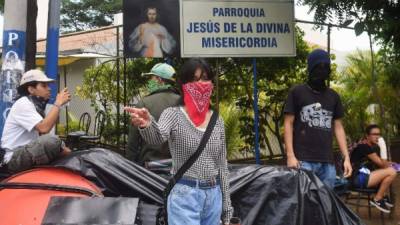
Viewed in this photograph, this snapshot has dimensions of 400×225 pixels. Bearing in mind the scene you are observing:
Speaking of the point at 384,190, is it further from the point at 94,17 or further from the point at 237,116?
the point at 94,17

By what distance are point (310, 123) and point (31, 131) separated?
2.17m

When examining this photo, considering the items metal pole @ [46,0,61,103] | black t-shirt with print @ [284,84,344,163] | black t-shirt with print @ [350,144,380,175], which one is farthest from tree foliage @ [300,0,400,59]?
metal pole @ [46,0,61,103]

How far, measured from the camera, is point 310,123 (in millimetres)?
4801

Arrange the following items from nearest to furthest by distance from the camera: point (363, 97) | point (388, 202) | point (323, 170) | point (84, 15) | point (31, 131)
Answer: point (31, 131) → point (323, 170) → point (388, 202) → point (363, 97) → point (84, 15)

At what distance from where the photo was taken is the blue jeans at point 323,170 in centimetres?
485

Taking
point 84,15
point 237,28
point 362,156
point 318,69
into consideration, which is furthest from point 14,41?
point 84,15

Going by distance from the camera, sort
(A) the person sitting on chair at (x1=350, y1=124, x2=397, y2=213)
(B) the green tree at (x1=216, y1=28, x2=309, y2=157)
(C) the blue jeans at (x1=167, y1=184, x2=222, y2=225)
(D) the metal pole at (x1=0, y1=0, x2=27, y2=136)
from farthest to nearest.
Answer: (B) the green tree at (x1=216, y1=28, x2=309, y2=157)
(A) the person sitting on chair at (x1=350, y1=124, x2=397, y2=213)
(D) the metal pole at (x1=0, y1=0, x2=27, y2=136)
(C) the blue jeans at (x1=167, y1=184, x2=222, y2=225)

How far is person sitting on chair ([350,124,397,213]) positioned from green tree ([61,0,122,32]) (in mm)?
27402

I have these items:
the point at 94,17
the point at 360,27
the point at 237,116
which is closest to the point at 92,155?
the point at 360,27

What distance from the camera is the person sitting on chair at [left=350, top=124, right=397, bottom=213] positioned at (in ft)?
22.1

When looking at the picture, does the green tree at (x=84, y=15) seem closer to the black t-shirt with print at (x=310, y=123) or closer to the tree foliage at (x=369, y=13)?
the tree foliage at (x=369, y=13)

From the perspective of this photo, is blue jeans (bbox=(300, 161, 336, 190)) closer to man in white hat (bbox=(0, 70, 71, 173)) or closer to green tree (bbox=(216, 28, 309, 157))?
man in white hat (bbox=(0, 70, 71, 173))

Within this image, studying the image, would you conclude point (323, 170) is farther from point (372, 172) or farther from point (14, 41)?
point (14, 41)

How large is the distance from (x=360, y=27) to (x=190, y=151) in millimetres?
3152
